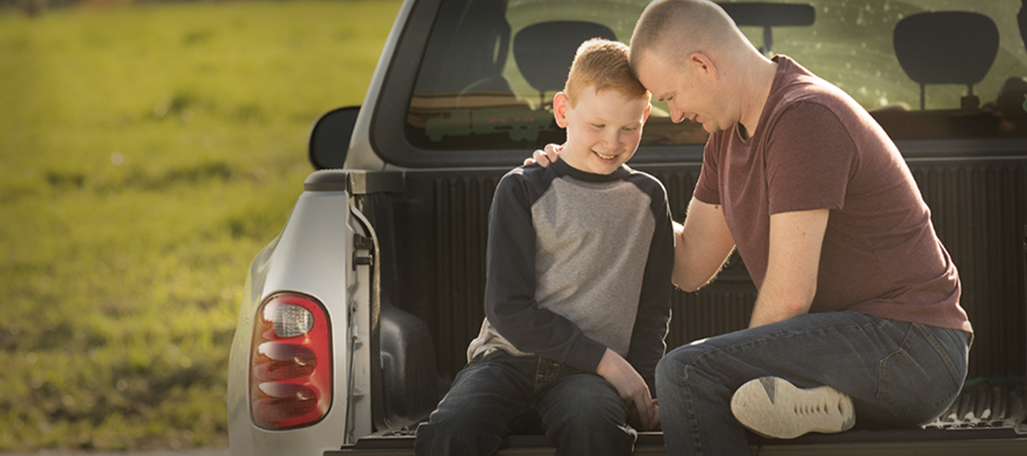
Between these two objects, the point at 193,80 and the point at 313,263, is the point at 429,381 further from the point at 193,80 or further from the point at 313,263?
the point at 193,80

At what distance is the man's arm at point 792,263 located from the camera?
2029 mm

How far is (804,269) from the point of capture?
2062 mm

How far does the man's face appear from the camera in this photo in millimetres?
2170

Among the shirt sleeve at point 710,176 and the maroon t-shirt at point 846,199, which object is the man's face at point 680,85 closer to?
the maroon t-shirt at point 846,199

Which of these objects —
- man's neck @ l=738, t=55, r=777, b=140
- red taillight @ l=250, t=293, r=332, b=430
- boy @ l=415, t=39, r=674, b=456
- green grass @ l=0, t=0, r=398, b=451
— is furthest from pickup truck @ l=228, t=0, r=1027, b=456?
green grass @ l=0, t=0, r=398, b=451

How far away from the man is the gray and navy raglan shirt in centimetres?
26

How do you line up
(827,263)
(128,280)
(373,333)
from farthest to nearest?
(128,280) < (373,333) < (827,263)

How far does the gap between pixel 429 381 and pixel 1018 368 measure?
163cm

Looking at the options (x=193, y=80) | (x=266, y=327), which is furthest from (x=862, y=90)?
(x=193, y=80)

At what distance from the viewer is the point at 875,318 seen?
2115 mm

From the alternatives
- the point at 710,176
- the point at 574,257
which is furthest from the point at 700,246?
the point at 574,257

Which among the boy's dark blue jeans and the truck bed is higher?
the boy's dark blue jeans

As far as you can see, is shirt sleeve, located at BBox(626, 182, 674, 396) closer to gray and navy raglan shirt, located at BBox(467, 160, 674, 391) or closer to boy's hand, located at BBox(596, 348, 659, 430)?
gray and navy raglan shirt, located at BBox(467, 160, 674, 391)

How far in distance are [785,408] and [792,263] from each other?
29cm
